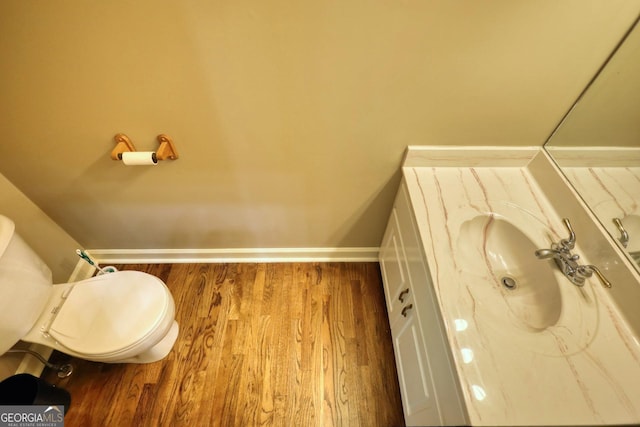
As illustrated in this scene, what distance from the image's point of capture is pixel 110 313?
3.66 feet

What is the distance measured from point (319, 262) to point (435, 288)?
980 mm

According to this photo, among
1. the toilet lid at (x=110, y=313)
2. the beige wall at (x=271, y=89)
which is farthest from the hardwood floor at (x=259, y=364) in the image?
the beige wall at (x=271, y=89)

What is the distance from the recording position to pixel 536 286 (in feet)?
3.04

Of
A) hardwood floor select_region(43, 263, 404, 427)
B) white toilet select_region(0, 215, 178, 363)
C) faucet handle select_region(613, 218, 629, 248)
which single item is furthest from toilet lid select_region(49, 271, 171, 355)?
faucet handle select_region(613, 218, 629, 248)

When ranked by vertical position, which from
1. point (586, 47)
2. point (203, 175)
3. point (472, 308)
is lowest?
point (472, 308)

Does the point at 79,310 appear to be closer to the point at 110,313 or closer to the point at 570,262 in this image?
the point at 110,313

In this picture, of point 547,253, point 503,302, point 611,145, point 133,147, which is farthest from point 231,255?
point 611,145

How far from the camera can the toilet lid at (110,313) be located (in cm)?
106

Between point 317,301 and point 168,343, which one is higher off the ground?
point 317,301

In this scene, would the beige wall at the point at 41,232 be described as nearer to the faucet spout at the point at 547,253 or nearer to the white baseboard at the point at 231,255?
the white baseboard at the point at 231,255

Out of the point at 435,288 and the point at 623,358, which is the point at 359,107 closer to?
the point at 435,288

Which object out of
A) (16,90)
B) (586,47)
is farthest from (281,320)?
(586,47)

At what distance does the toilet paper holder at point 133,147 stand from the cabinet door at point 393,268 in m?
1.04

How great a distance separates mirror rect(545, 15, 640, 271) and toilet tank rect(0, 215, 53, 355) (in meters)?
2.04
